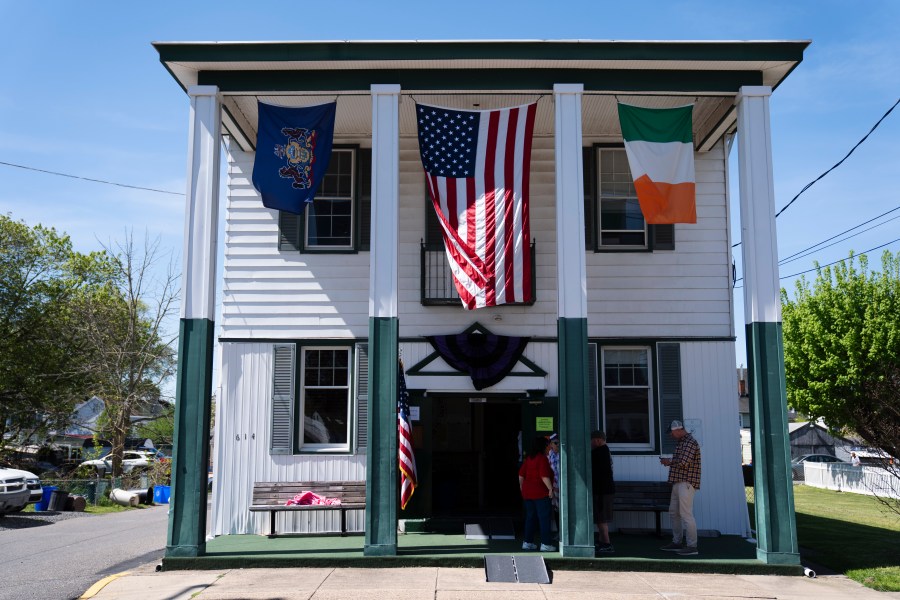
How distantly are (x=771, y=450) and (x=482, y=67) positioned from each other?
24.0ft

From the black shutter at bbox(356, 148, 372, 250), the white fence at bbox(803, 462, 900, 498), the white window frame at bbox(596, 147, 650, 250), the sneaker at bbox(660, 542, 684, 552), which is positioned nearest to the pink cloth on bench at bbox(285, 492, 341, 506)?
the black shutter at bbox(356, 148, 372, 250)

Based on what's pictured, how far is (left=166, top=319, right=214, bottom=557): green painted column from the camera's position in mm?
12094

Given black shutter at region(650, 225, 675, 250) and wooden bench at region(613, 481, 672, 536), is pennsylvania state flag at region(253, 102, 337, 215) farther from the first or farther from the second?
wooden bench at region(613, 481, 672, 536)

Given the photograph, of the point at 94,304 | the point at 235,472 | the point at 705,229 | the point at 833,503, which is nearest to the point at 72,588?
the point at 235,472

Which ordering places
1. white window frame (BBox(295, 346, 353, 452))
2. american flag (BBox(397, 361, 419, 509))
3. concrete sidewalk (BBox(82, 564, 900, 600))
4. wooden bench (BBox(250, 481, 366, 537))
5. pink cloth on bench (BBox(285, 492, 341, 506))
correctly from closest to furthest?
concrete sidewalk (BBox(82, 564, 900, 600)) < american flag (BBox(397, 361, 419, 509)) < pink cloth on bench (BBox(285, 492, 341, 506)) < wooden bench (BBox(250, 481, 366, 537)) < white window frame (BBox(295, 346, 353, 452))

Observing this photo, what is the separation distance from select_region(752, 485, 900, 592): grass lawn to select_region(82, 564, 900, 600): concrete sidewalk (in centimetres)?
45

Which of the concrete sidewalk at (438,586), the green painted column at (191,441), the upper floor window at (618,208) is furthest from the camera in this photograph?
the upper floor window at (618,208)

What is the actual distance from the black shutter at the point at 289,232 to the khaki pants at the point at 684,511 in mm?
7962

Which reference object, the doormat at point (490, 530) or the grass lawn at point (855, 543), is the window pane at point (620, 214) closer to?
the doormat at point (490, 530)

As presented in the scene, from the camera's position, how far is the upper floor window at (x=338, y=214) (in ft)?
50.8

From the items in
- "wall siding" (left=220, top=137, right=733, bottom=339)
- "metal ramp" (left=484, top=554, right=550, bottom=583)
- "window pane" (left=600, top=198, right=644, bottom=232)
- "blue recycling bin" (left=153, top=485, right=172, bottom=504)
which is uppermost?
"window pane" (left=600, top=198, right=644, bottom=232)

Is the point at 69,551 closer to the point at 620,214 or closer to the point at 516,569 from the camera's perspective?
the point at 516,569

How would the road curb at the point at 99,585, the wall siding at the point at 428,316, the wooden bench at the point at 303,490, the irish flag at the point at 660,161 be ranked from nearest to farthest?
1. the road curb at the point at 99,585
2. the irish flag at the point at 660,161
3. the wooden bench at the point at 303,490
4. the wall siding at the point at 428,316

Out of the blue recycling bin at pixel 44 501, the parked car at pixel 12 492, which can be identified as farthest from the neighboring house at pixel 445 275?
the blue recycling bin at pixel 44 501
